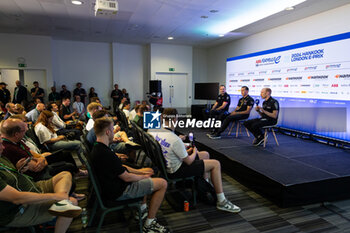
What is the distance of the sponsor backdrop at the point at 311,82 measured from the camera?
15.4 ft

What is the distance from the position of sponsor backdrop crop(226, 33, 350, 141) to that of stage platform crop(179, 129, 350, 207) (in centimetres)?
69

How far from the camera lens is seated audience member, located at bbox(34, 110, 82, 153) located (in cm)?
306

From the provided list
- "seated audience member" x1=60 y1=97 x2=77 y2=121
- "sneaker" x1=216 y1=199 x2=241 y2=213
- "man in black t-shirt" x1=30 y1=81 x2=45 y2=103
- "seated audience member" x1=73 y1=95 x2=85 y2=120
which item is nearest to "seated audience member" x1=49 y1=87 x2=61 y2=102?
"man in black t-shirt" x1=30 y1=81 x2=45 y2=103

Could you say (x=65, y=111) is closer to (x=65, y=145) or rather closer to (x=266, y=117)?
(x=65, y=145)

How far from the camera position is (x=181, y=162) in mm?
2416

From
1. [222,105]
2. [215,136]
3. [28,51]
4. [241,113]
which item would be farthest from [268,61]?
[28,51]

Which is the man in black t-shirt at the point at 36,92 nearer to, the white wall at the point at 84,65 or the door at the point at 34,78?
the door at the point at 34,78

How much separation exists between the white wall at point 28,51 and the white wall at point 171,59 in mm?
4019

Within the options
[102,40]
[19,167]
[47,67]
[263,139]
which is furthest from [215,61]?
[19,167]

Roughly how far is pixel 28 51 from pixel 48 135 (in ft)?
22.4

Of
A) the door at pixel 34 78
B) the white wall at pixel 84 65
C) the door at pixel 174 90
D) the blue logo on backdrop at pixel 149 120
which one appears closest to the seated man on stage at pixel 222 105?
the blue logo on backdrop at pixel 149 120

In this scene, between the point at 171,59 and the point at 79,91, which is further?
the point at 171,59

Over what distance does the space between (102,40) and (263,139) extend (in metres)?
7.57

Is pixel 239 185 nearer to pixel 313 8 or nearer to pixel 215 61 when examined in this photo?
pixel 313 8
